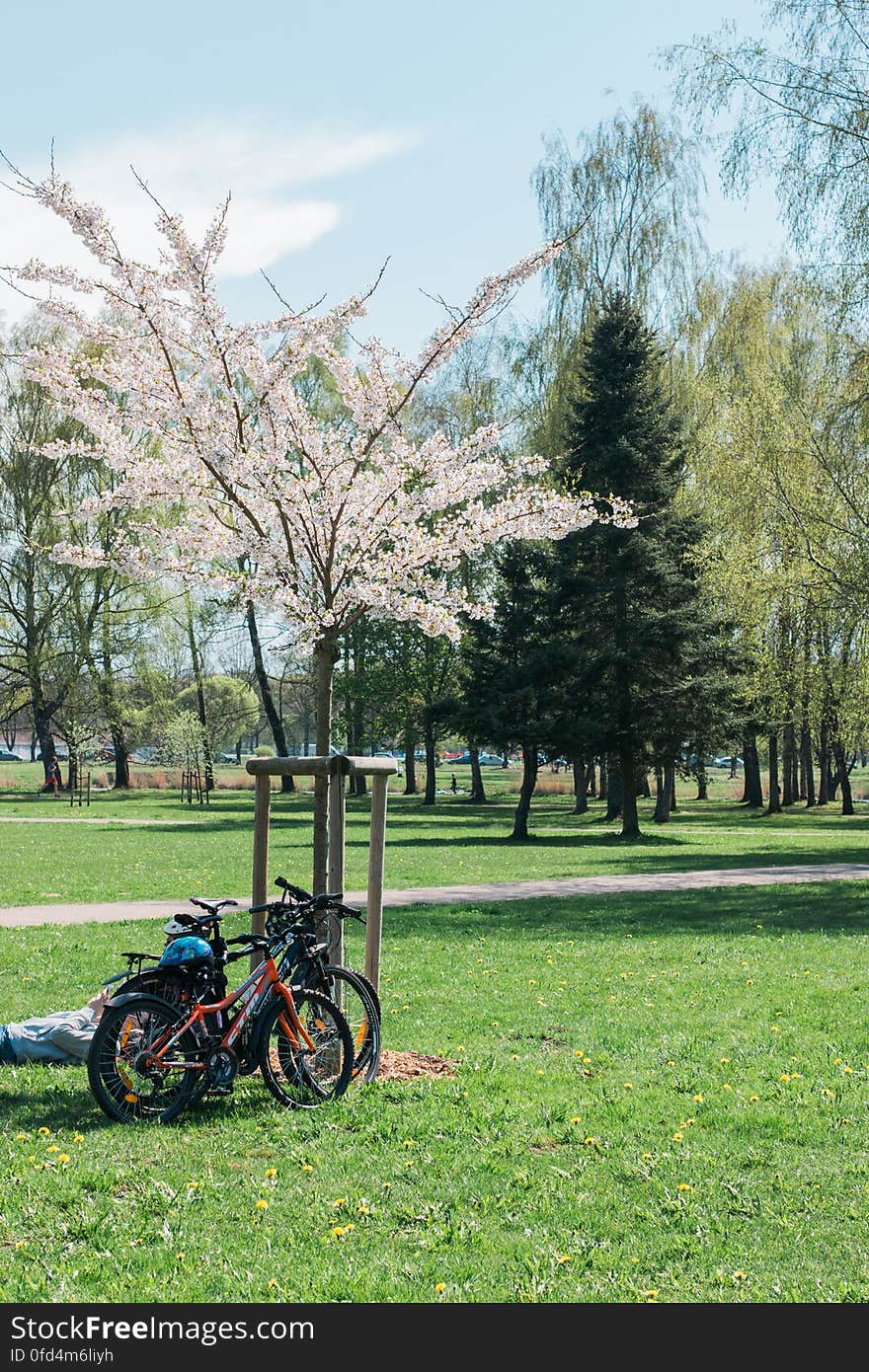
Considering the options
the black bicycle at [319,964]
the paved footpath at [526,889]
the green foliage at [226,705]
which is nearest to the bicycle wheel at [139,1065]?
the black bicycle at [319,964]

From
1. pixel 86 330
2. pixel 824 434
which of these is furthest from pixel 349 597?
pixel 824 434

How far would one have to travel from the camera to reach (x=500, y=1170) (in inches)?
207

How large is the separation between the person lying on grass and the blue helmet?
130cm

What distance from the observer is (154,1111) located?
19.5 ft

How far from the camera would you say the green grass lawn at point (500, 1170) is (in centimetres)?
413

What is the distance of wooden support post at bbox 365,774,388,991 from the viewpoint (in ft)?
22.4

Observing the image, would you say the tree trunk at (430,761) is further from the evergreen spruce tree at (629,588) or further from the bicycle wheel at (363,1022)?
the bicycle wheel at (363,1022)

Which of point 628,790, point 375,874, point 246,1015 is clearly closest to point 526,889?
point 375,874

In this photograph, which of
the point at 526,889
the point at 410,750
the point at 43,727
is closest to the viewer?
the point at 526,889

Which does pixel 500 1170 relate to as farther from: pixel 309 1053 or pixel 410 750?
pixel 410 750

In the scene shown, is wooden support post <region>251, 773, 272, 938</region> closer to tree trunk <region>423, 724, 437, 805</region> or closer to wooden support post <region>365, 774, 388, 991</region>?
wooden support post <region>365, 774, 388, 991</region>

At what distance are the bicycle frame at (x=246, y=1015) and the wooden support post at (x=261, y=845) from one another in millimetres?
861

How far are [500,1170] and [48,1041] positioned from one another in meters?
3.18
